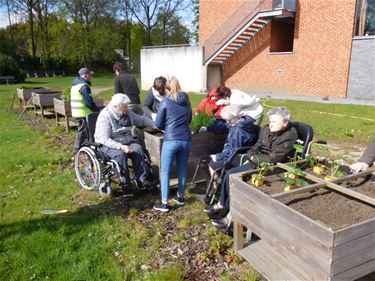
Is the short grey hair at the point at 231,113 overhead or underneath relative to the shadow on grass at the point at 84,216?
overhead

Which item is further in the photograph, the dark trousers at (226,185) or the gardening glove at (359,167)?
the dark trousers at (226,185)

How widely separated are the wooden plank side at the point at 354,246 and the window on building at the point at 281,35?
18699 millimetres

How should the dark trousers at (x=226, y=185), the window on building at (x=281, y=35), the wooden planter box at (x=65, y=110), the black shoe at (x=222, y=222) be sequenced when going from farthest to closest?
1. the window on building at (x=281, y=35)
2. the wooden planter box at (x=65, y=110)
3. the dark trousers at (x=226, y=185)
4. the black shoe at (x=222, y=222)

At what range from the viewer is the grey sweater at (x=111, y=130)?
4809mm

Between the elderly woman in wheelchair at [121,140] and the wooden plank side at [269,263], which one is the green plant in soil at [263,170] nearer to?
the wooden plank side at [269,263]

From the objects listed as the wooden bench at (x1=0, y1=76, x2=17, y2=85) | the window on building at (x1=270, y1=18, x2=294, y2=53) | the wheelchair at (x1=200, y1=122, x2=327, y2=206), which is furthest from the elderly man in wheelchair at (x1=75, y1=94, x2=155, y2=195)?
the wooden bench at (x1=0, y1=76, x2=17, y2=85)

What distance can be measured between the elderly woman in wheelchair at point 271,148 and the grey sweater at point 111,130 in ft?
5.18

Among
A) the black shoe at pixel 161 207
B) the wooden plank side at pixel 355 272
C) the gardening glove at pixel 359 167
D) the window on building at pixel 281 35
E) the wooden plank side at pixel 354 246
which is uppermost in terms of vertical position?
the window on building at pixel 281 35

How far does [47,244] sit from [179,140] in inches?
72.1

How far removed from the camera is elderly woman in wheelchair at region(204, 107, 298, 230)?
3.80 m

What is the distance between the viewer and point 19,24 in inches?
1970

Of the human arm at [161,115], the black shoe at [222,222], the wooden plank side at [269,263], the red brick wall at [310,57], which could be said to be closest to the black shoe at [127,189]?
the human arm at [161,115]

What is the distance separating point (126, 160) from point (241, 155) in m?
1.50

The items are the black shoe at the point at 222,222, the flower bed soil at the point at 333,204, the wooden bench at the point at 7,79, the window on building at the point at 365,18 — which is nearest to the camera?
the flower bed soil at the point at 333,204
